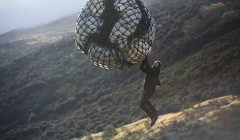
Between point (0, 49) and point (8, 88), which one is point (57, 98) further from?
point (0, 49)

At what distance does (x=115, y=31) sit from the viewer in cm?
382

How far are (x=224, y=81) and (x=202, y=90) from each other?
1597mm

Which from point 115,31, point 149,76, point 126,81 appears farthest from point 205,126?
point 126,81

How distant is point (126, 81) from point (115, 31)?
26338mm

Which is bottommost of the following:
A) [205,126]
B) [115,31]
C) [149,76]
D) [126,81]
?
[126,81]

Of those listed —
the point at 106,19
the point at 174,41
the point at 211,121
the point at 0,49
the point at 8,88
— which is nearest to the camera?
the point at 106,19

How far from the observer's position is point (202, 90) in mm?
18562

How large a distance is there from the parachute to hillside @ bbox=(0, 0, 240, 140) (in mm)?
11921

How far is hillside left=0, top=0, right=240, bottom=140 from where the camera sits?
71.6 ft

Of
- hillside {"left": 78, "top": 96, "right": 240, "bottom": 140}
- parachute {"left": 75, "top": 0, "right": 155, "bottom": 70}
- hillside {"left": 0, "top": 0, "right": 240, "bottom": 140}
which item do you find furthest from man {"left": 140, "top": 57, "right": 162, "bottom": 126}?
hillside {"left": 0, "top": 0, "right": 240, "bottom": 140}

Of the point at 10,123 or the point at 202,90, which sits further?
the point at 10,123

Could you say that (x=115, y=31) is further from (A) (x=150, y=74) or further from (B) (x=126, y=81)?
(B) (x=126, y=81)

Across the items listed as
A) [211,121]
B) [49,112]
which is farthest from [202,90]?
[49,112]

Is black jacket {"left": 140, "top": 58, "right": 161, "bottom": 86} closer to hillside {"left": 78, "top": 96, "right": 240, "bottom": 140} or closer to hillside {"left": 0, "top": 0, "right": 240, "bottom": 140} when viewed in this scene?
hillside {"left": 78, "top": 96, "right": 240, "bottom": 140}
